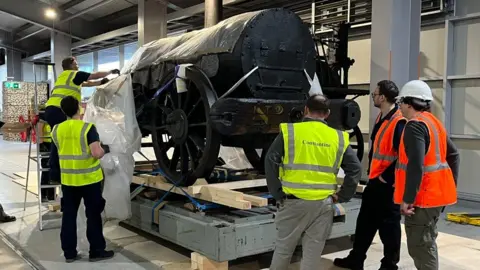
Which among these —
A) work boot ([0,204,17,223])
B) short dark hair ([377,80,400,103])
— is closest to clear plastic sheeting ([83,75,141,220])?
work boot ([0,204,17,223])

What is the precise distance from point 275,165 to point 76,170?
85.2 inches

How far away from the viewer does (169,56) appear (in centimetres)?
545

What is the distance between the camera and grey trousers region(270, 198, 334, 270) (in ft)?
10.2

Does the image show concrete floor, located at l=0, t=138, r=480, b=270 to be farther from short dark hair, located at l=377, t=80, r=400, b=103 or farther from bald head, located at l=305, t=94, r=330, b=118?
bald head, located at l=305, t=94, r=330, b=118

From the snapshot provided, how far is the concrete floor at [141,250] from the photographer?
4.53 meters

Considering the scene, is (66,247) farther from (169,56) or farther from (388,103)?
(388,103)

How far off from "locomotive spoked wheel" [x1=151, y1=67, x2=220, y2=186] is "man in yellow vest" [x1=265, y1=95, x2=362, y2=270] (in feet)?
4.75

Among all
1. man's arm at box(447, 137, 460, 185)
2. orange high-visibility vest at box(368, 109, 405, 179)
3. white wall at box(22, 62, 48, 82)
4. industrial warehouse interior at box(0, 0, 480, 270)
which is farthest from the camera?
white wall at box(22, 62, 48, 82)

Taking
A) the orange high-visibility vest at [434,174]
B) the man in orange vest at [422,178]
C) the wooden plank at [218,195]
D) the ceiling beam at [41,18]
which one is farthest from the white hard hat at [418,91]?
the ceiling beam at [41,18]

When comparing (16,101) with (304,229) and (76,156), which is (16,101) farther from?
(304,229)

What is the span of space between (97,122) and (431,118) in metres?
3.44

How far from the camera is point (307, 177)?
3.09 metres

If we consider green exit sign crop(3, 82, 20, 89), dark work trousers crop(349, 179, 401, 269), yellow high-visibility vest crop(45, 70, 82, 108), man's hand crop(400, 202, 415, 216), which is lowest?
dark work trousers crop(349, 179, 401, 269)

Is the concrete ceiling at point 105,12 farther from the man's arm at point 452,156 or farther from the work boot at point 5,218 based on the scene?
the work boot at point 5,218
